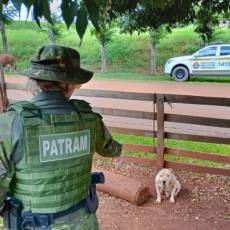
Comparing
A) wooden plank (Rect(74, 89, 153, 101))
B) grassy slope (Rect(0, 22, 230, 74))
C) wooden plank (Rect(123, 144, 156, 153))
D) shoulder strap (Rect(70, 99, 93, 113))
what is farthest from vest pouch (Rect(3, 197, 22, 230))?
grassy slope (Rect(0, 22, 230, 74))

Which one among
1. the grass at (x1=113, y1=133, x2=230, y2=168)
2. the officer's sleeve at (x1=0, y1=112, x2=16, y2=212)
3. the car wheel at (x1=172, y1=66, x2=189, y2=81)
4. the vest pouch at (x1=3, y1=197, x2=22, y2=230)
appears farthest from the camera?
the car wheel at (x1=172, y1=66, x2=189, y2=81)

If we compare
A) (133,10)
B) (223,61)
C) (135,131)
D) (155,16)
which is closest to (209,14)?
(155,16)

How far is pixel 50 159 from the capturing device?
6.25ft

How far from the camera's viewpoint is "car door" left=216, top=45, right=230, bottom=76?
679 inches

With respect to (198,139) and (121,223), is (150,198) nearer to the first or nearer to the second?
(121,223)

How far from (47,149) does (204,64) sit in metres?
16.8

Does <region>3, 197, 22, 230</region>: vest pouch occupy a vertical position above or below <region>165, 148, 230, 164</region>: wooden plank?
above

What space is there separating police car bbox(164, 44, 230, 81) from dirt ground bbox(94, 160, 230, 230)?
40.7 ft

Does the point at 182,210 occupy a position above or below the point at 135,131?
below

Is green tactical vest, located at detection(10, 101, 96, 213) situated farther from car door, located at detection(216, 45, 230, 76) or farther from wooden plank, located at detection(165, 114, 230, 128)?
car door, located at detection(216, 45, 230, 76)

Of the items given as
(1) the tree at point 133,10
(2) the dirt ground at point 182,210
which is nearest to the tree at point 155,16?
(1) the tree at point 133,10

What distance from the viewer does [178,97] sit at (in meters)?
5.65

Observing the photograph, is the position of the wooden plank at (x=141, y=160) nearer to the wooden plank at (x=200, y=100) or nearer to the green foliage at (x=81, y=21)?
the wooden plank at (x=200, y=100)

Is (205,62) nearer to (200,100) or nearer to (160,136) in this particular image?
(160,136)
